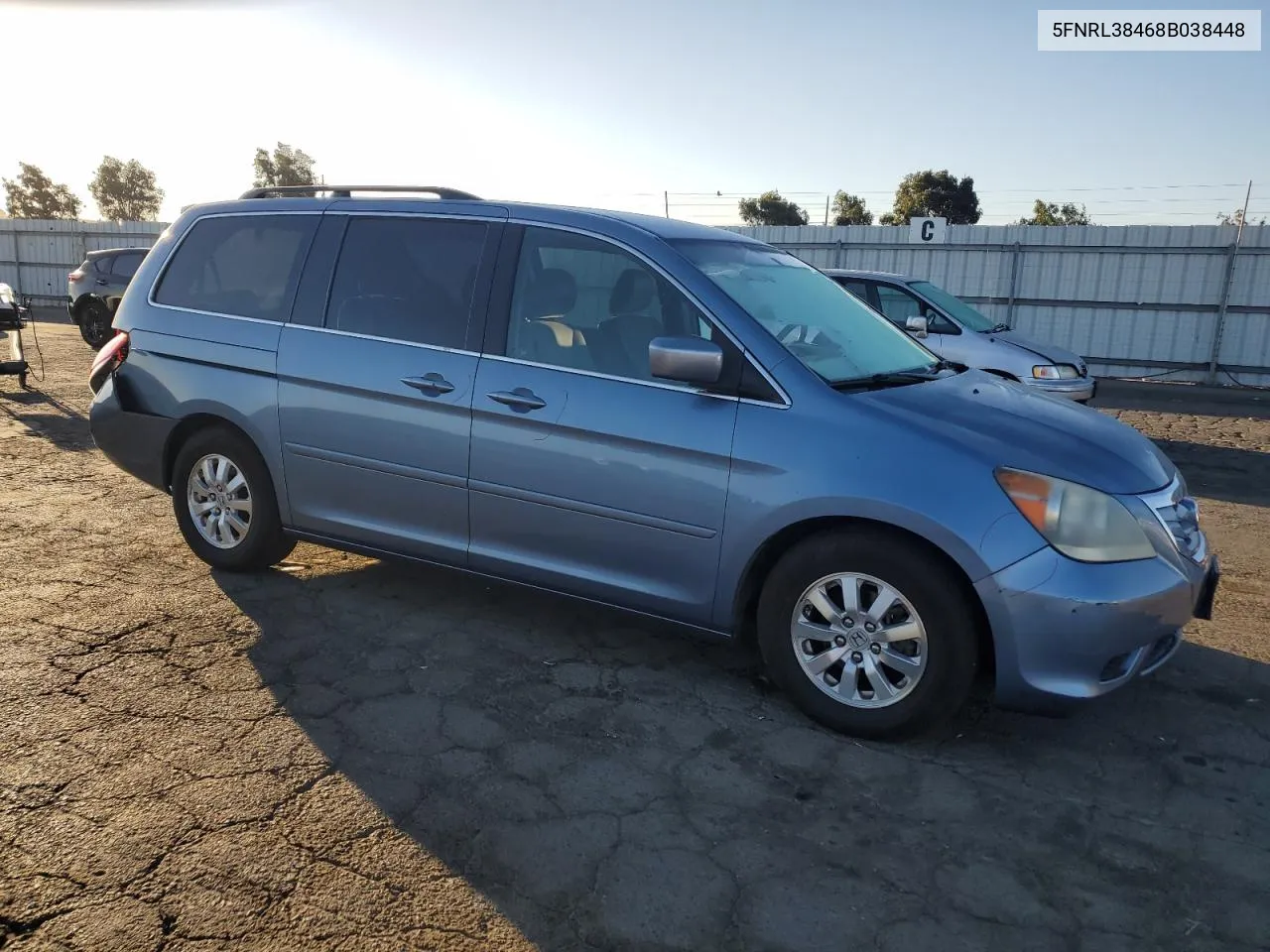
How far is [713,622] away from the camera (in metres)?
3.70

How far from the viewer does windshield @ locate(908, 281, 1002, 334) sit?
399 inches

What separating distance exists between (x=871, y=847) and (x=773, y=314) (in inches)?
79.5

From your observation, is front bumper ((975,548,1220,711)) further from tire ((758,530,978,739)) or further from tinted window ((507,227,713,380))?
tinted window ((507,227,713,380))

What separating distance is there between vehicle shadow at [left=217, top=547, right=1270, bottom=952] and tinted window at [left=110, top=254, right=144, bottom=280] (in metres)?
14.7

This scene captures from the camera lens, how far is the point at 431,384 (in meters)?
4.14

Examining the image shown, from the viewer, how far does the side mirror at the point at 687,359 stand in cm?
351

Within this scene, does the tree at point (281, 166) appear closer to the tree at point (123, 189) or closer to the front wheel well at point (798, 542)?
the tree at point (123, 189)

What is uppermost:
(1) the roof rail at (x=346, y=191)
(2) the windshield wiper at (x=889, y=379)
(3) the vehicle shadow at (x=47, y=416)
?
(1) the roof rail at (x=346, y=191)

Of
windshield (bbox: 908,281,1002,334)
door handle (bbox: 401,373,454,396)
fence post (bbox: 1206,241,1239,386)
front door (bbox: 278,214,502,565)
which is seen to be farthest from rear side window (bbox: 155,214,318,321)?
fence post (bbox: 1206,241,1239,386)

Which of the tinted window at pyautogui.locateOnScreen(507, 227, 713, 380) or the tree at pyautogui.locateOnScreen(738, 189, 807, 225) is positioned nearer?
the tinted window at pyautogui.locateOnScreen(507, 227, 713, 380)

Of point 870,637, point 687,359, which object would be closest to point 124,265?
point 687,359

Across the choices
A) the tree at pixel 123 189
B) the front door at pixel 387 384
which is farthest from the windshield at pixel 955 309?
the tree at pixel 123 189

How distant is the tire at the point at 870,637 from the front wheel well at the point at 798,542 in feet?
0.08

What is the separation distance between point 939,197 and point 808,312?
189ft
